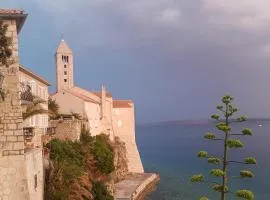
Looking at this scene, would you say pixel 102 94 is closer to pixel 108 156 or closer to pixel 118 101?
pixel 118 101

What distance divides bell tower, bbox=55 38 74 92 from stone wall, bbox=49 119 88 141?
19.8 metres

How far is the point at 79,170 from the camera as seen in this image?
25.8m

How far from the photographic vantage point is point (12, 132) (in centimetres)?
1378

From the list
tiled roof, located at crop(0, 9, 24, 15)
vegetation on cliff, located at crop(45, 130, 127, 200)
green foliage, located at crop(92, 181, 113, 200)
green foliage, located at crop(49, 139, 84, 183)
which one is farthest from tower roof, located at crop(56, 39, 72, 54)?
tiled roof, located at crop(0, 9, 24, 15)

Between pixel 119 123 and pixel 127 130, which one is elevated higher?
pixel 119 123

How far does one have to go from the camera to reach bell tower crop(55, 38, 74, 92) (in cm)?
5512

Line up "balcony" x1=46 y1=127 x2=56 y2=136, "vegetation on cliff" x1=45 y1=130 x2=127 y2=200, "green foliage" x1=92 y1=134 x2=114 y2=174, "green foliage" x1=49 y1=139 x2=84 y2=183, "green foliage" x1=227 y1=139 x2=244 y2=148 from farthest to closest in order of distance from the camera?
"green foliage" x1=92 y1=134 x2=114 y2=174
"balcony" x1=46 y1=127 x2=56 y2=136
"green foliage" x1=49 y1=139 x2=84 y2=183
"vegetation on cliff" x1=45 y1=130 x2=127 y2=200
"green foliage" x1=227 y1=139 x2=244 y2=148

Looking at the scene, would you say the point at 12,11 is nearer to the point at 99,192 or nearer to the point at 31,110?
the point at 31,110

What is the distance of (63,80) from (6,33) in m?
41.9

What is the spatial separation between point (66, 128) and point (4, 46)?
21927 millimetres

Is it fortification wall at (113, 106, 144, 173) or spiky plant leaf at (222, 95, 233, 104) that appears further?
fortification wall at (113, 106, 144, 173)

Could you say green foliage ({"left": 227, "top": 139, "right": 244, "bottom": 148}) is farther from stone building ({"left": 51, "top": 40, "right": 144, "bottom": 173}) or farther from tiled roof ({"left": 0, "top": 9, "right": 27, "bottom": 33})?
stone building ({"left": 51, "top": 40, "right": 144, "bottom": 173})

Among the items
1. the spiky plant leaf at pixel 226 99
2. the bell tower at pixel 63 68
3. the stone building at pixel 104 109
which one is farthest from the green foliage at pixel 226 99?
the bell tower at pixel 63 68

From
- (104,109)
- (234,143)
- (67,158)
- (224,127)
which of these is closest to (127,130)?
(104,109)
